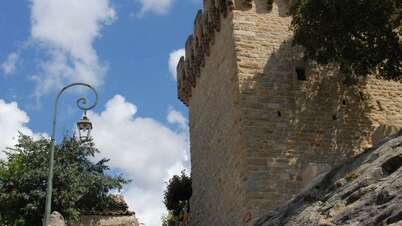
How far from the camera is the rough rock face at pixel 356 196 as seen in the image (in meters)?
6.32

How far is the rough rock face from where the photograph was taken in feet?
20.7

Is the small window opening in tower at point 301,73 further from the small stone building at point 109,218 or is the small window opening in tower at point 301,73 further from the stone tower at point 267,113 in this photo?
the small stone building at point 109,218

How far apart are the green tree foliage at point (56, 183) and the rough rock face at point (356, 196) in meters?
8.22

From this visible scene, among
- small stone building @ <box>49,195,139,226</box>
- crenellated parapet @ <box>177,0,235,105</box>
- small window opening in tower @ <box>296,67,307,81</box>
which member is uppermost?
crenellated parapet @ <box>177,0,235,105</box>

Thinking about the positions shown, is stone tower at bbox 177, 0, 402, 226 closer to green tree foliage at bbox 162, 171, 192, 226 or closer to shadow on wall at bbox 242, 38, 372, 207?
shadow on wall at bbox 242, 38, 372, 207

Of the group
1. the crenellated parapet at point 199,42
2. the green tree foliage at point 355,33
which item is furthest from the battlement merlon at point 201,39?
the green tree foliage at point 355,33

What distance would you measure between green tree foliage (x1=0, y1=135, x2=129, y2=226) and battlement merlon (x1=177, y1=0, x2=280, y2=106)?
161 inches

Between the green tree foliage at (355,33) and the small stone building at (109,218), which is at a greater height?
the green tree foliage at (355,33)

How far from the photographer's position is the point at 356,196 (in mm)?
7160

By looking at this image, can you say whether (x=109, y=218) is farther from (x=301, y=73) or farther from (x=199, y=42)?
(x=301, y=73)

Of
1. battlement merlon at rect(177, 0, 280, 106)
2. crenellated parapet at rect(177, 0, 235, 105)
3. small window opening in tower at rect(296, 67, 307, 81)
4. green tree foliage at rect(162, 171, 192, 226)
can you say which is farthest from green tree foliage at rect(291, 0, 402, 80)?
green tree foliage at rect(162, 171, 192, 226)

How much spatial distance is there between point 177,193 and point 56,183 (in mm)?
6723

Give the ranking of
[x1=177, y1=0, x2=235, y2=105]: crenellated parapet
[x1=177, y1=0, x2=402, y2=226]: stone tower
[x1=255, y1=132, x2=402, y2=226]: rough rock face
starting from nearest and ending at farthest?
[x1=255, y1=132, x2=402, y2=226]: rough rock face < [x1=177, y1=0, x2=402, y2=226]: stone tower < [x1=177, y1=0, x2=235, y2=105]: crenellated parapet

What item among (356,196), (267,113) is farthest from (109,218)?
(356,196)
